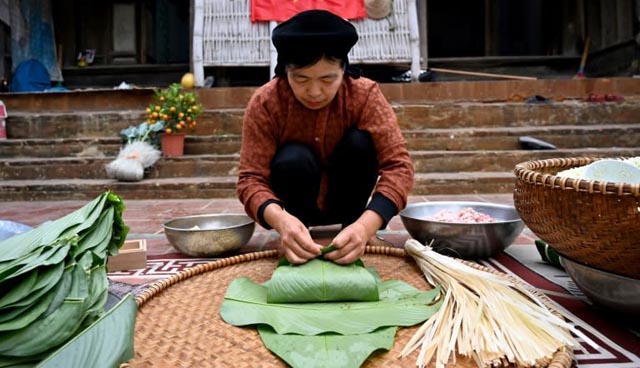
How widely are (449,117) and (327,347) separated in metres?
4.26

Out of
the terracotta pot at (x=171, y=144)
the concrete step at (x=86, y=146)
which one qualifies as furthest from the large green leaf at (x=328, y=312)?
the concrete step at (x=86, y=146)

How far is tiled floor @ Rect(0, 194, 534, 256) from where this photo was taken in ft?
7.59

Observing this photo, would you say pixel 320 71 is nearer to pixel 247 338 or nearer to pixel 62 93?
pixel 247 338

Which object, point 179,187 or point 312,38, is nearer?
point 312,38

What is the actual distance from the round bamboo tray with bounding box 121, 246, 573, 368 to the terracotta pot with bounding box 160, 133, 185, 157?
10.3ft

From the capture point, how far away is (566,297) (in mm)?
1487

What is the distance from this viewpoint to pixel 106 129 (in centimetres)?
498

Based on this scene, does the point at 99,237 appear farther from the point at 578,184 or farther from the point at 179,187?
the point at 179,187

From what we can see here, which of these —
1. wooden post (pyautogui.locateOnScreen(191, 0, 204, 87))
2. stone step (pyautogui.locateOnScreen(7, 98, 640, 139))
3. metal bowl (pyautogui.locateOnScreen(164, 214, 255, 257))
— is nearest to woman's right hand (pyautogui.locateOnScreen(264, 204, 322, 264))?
metal bowl (pyautogui.locateOnScreen(164, 214, 255, 257))

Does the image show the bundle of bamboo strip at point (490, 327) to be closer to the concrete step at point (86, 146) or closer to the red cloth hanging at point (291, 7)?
the concrete step at point (86, 146)

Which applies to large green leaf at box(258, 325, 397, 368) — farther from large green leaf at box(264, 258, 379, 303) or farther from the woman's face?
the woman's face

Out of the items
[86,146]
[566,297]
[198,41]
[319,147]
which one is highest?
[198,41]

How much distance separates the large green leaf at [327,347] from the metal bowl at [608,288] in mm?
593

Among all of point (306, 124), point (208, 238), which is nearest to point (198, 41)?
point (208, 238)
